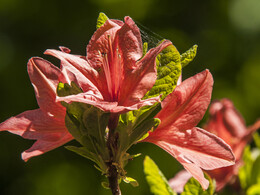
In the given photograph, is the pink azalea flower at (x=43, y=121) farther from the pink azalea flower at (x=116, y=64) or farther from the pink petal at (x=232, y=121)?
the pink petal at (x=232, y=121)

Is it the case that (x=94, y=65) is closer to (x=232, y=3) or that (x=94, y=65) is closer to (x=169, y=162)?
(x=169, y=162)

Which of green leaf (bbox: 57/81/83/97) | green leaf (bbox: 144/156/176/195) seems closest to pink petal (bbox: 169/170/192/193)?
green leaf (bbox: 144/156/176/195)

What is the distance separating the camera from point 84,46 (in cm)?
734

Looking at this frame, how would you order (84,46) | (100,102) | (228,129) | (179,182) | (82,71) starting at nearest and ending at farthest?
(100,102)
(82,71)
(179,182)
(228,129)
(84,46)

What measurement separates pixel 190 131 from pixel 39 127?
0.39 metres

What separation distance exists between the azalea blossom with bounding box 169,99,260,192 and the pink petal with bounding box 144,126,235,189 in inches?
26.9

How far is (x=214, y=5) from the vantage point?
8516 millimetres

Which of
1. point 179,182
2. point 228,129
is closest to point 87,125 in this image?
point 179,182

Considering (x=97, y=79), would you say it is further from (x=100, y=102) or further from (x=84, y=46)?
(x=84, y=46)

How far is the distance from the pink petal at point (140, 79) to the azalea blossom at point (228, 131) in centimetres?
80

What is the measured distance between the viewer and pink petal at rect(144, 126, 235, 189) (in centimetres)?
109

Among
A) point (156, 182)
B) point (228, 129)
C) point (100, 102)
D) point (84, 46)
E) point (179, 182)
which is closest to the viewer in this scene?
point (100, 102)

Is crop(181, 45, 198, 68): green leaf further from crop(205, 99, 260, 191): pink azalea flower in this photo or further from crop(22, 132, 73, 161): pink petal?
crop(205, 99, 260, 191): pink azalea flower

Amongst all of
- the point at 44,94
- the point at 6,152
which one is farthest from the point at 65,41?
the point at 44,94
